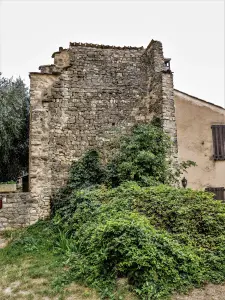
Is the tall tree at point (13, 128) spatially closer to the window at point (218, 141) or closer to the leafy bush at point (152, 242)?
the leafy bush at point (152, 242)

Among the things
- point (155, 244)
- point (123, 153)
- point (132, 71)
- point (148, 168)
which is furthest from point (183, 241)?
point (132, 71)

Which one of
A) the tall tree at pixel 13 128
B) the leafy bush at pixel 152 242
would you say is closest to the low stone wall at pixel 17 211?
the leafy bush at pixel 152 242

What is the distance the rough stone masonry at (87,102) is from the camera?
10008 millimetres

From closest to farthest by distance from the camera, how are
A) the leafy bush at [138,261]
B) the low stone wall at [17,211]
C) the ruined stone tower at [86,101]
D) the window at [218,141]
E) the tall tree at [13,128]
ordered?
the leafy bush at [138,261] → the low stone wall at [17,211] → the ruined stone tower at [86,101] → the window at [218,141] → the tall tree at [13,128]

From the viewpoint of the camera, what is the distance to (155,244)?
16.9 feet

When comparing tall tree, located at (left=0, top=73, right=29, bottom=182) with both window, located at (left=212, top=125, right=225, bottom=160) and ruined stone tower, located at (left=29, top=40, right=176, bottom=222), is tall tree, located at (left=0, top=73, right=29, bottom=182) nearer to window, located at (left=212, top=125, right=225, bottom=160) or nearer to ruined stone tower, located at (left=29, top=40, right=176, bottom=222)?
ruined stone tower, located at (left=29, top=40, right=176, bottom=222)

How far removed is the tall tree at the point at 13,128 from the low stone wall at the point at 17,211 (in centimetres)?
448

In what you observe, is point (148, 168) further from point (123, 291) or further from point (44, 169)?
point (123, 291)

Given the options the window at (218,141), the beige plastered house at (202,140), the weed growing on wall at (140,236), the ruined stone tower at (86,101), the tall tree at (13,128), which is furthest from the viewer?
the tall tree at (13,128)

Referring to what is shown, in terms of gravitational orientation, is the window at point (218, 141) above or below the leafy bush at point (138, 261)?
above

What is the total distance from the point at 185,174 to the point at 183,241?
5.43m

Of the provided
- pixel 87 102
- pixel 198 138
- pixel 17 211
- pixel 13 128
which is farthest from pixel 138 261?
pixel 13 128

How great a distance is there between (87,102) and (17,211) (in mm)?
4440

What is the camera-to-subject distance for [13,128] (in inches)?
519
